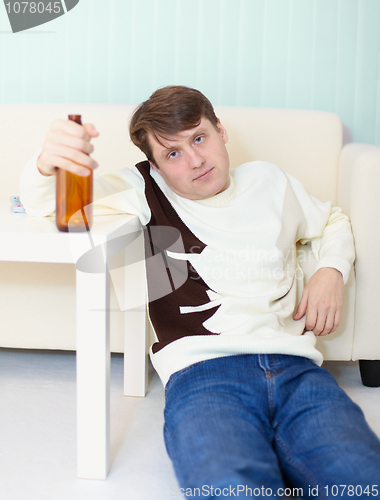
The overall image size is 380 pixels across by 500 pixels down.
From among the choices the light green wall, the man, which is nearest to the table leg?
the man

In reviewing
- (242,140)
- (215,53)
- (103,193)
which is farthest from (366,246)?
(215,53)

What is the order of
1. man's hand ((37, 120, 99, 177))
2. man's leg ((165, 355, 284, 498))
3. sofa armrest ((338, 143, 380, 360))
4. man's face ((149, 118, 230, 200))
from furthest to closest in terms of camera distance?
sofa armrest ((338, 143, 380, 360)) → man's face ((149, 118, 230, 200)) → man's hand ((37, 120, 99, 177)) → man's leg ((165, 355, 284, 498))

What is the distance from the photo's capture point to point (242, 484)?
1.86ft

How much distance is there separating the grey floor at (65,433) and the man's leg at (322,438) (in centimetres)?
22

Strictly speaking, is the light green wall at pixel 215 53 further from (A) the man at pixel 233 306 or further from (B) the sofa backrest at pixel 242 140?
(A) the man at pixel 233 306

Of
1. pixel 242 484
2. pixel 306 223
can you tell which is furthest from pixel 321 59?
pixel 242 484

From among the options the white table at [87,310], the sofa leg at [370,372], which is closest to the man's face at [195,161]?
the white table at [87,310]

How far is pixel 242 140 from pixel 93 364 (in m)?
0.82

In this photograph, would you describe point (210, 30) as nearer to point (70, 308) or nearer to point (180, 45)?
point (180, 45)

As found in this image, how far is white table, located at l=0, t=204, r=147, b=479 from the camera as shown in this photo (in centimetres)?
72

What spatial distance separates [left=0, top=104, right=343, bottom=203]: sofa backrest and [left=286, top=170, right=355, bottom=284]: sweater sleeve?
0.30 meters

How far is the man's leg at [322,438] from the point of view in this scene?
0.61 metres

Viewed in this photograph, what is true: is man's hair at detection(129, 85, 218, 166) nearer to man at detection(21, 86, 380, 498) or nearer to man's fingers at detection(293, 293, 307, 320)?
man at detection(21, 86, 380, 498)

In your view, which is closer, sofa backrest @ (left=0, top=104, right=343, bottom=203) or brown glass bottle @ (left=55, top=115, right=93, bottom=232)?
brown glass bottle @ (left=55, top=115, right=93, bottom=232)
